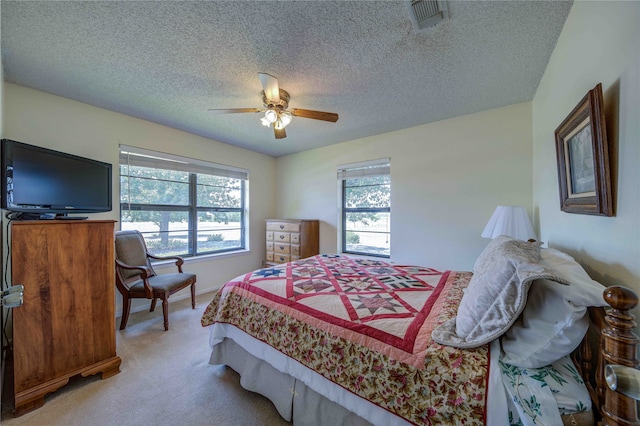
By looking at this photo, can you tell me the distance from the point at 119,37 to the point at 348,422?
8.87 ft

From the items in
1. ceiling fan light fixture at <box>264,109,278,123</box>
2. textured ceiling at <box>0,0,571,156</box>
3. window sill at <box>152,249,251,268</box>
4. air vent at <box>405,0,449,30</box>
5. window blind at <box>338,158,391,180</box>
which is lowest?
window sill at <box>152,249,251,268</box>

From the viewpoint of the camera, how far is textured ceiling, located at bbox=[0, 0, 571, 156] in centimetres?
134

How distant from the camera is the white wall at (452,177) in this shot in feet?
8.28

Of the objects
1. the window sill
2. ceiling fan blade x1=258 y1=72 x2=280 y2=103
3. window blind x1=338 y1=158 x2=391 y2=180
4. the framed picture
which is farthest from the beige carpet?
window blind x1=338 y1=158 x2=391 y2=180

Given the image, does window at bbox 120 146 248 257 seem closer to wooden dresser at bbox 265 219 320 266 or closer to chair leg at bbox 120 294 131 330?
wooden dresser at bbox 265 219 320 266

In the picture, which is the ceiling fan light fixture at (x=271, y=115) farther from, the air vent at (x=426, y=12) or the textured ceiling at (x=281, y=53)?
the air vent at (x=426, y=12)

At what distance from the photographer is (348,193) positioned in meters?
3.90

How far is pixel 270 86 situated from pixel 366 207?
7.90ft

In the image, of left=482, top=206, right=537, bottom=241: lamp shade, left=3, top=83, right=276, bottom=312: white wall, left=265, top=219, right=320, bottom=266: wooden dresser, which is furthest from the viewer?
left=265, top=219, right=320, bottom=266: wooden dresser

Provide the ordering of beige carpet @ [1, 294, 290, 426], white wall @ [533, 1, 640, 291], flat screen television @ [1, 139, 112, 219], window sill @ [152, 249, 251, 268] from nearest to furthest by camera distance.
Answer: white wall @ [533, 1, 640, 291] → beige carpet @ [1, 294, 290, 426] → flat screen television @ [1, 139, 112, 219] → window sill @ [152, 249, 251, 268]

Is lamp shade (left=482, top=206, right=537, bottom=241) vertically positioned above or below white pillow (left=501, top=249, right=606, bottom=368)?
above

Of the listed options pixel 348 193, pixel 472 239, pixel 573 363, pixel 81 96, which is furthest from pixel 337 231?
pixel 81 96

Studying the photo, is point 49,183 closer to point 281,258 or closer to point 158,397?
point 158,397

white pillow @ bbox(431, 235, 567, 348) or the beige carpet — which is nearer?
white pillow @ bbox(431, 235, 567, 348)
